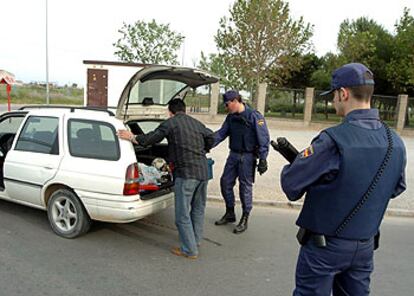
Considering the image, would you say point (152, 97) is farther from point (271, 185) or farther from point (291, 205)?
point (271, 185)

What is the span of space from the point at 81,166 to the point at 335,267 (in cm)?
300

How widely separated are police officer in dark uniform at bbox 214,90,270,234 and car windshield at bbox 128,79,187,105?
1.21m

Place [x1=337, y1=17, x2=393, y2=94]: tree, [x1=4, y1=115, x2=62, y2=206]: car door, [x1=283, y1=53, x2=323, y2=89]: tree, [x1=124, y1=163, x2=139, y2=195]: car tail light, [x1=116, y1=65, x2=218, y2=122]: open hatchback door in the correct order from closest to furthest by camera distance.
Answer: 1. [x1=124, y1=163, x2=139, y2=195]: car tail light
2. [x1=4, y1=115, x2=62, y2=206]: car door
3. [x1=116, y1=65, x2=218, y2=122]: open hatchback door
4. [x1=337, y1=17, x2=393, y2=94]: tree
5. [x1=283, y1=53, x2=323, y2=89]: tree

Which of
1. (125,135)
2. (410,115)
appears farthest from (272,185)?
(410,115)

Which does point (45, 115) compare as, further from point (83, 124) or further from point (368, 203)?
point (368, 203)

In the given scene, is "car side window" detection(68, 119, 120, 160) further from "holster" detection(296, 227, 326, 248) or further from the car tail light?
"holster" detection(296, 227, 326, 248)

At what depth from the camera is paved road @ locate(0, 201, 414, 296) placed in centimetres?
330

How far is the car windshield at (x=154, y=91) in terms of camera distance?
5072mm

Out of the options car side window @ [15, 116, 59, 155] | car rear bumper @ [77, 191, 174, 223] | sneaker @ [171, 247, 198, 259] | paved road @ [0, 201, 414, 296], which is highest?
car side window @ [15, 116, 59, 155]

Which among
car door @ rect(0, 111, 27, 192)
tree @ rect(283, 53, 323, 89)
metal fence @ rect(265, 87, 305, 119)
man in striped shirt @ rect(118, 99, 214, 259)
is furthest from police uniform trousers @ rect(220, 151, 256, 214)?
tree @ rect(283, 53, 323, 89)

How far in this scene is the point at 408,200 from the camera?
666 centimetres

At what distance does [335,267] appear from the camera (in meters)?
2.02

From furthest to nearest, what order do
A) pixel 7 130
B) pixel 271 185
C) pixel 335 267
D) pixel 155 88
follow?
1. pixel 271 185
2. pixel 7 130
3. pixel 155 88
4. pixel 335 267

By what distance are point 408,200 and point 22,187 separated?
21.4 feet
